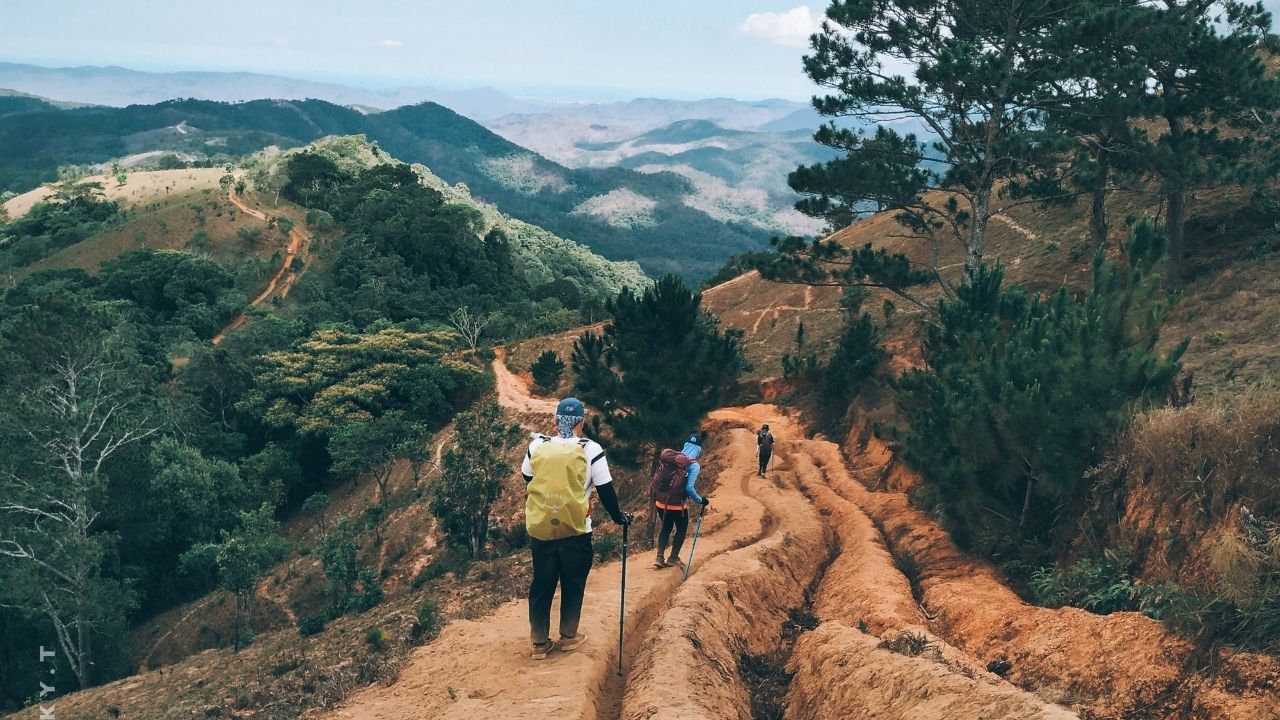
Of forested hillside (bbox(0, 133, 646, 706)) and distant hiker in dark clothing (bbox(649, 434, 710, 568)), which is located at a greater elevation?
distant hiker in dark clothing (bbox(649, 434, 710, 568))

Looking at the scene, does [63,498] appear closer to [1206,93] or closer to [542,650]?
[542,650]

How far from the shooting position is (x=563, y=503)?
21.9 ft

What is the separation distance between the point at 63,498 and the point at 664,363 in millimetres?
26820

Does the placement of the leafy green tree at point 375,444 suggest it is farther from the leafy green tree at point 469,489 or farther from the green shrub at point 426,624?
the green shrub at point 426,624

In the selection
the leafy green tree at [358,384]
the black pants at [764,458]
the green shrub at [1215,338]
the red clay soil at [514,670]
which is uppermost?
the green shrub at [1215,338]

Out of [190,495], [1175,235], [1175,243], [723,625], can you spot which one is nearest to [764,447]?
[723,625]

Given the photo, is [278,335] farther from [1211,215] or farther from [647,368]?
[1211,215]

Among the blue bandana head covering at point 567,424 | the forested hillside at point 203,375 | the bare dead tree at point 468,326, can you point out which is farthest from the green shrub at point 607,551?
the bare dead tree at point 468,326

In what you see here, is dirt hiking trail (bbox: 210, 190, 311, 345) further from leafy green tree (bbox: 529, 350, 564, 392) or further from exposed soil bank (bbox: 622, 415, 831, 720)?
exposed soil bank (bbox: 622, 415, 831, 720)

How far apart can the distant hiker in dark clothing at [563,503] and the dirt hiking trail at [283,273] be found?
7363 cm

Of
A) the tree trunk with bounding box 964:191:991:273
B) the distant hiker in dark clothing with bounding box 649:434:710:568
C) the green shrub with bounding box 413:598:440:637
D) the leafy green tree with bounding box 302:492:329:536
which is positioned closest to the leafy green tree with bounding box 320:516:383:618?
the leafy green tree with bounding box 302:492:329:536

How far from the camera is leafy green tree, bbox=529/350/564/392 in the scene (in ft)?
141

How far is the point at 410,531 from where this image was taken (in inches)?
1324

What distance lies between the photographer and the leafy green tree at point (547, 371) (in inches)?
1692
